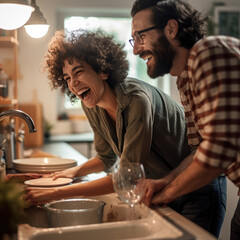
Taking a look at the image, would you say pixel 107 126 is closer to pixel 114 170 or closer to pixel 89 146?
pixel 114 170

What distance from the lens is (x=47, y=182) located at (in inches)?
73.5

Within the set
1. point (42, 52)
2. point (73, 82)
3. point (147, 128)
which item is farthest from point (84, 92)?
point (42, 52)

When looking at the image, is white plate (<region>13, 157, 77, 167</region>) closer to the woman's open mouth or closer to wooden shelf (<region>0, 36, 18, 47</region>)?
the woman's open mouth

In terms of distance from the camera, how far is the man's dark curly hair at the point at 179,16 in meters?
1.53

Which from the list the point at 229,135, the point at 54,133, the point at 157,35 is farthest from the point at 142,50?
the point at 54,133

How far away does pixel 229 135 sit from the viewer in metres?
1.20

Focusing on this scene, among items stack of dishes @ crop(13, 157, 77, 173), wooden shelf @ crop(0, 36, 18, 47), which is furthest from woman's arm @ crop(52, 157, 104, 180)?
wooden shelf @ crop(0, 36, 18, 47)

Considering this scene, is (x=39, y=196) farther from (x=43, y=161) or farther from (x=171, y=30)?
(x=43, y=161)

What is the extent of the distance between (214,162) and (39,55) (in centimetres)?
368

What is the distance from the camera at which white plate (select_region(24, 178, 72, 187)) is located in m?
1.79

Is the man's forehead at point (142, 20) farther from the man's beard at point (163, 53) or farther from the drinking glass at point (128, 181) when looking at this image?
the drinking glass at point (128, 181)

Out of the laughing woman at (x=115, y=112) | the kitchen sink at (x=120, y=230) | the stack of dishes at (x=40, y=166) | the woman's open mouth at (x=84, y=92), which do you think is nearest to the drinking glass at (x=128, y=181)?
the kitchen sink at (x=120, y=230)

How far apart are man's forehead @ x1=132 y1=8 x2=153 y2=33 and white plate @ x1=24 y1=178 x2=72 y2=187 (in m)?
0.71

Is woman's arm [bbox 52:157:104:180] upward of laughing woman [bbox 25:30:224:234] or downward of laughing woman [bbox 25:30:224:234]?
downward
